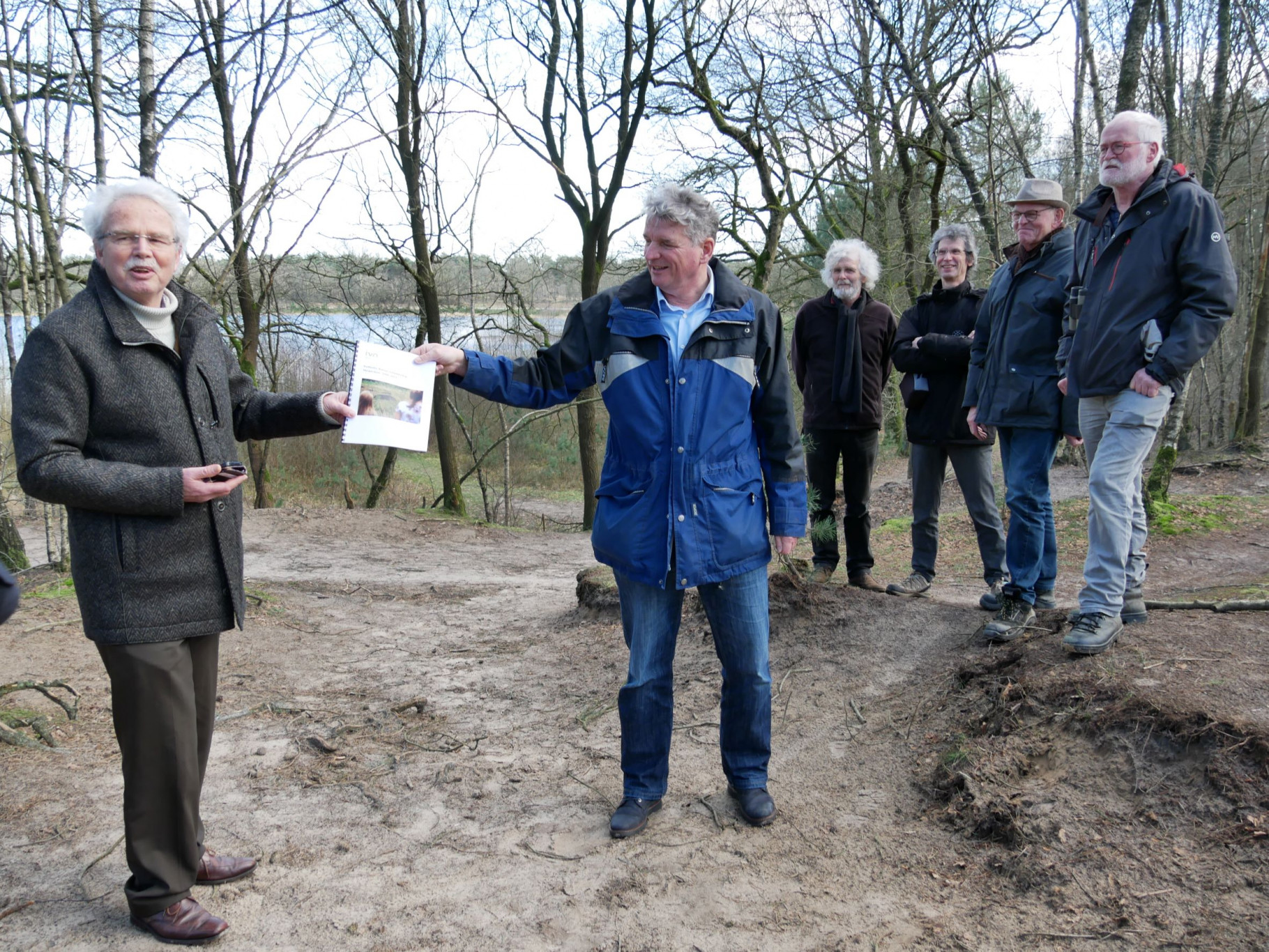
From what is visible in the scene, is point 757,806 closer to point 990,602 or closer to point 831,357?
point 990,602

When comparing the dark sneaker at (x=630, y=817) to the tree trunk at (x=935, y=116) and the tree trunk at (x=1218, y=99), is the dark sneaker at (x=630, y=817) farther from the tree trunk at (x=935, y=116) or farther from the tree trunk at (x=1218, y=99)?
the tree trunk at (x=935, y=116)

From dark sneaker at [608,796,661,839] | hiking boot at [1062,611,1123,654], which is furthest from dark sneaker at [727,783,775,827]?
hiking boot at [1062,611,1123,654]

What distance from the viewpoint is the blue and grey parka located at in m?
2.90

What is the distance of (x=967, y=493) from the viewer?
5.07 metres

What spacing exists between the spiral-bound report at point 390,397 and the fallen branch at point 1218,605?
3.59 metres

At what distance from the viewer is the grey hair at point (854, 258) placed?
5379mm

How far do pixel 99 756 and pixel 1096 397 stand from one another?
180 inches

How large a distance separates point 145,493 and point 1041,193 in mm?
4109

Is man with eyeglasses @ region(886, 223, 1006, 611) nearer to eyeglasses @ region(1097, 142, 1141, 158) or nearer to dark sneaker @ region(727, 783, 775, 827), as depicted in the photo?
eyeglasses @ region(1097, 142, 1141, 158)

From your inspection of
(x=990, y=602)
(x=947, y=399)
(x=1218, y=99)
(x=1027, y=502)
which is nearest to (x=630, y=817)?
(x=1027, y=502)

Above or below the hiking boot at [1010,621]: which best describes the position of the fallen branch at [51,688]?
below

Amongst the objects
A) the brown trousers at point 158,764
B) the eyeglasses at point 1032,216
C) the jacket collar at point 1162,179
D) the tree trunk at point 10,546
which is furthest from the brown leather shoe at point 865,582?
the tree trunk at point 10,546

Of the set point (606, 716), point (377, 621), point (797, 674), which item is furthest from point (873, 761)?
point (377, 621)

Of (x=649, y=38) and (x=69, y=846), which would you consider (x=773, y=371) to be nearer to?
(x=69, y=846)
